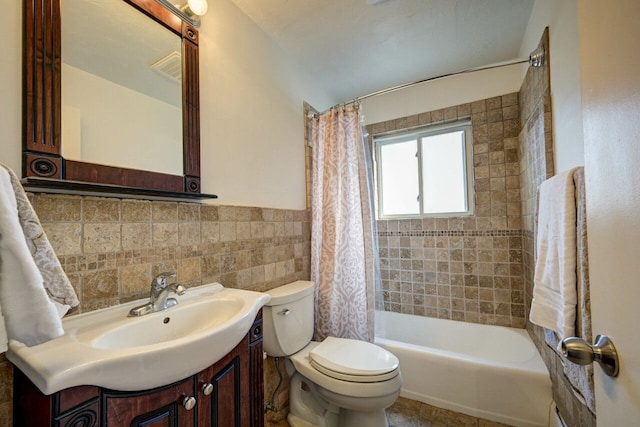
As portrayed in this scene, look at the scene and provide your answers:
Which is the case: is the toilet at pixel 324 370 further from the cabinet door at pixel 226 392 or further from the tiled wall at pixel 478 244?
the tiled wall at pixel 478 244

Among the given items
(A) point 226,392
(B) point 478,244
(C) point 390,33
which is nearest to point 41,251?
(A) point 226,392

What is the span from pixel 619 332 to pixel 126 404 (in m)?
1.01

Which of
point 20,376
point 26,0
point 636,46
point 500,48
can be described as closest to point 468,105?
point 500,48

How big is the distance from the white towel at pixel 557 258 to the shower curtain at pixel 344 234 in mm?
870

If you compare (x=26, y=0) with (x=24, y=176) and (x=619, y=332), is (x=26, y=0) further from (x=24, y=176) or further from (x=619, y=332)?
(x=619, y=332)

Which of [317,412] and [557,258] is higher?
[557,258]

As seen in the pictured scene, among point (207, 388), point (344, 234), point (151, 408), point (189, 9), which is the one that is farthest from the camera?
point (344, 234)

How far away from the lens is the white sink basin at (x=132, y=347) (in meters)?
0.55

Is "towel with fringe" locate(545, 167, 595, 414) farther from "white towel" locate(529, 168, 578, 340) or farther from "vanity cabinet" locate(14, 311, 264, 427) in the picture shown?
"vanity cabinet" locate(14, 311, 264, 427)

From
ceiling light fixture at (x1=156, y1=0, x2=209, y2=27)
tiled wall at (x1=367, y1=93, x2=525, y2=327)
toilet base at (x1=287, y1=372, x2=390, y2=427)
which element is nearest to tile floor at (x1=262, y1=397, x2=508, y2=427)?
toilet base at (x1=287, y1=372, x2=390, y2=427)

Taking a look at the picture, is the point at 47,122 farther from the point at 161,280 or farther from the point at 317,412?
the point at 317,412

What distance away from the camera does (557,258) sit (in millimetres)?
1037

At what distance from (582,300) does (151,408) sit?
130 centimetres

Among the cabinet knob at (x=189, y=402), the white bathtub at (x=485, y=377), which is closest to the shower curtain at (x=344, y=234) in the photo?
the white bathtub at (x=485, y=377)
